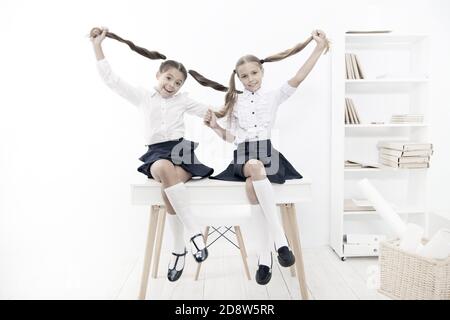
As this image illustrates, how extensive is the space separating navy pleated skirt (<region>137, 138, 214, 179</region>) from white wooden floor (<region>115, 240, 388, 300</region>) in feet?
2.22

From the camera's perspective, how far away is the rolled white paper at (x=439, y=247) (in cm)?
196

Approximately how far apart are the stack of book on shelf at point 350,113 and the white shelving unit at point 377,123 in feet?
0.15

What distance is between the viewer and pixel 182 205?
6.71 ft

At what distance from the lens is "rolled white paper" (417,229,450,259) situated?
1960 millimetres

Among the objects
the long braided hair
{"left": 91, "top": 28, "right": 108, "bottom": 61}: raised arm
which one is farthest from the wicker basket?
{"left": 91, "top": 28, "right": 108, "bottom": 61}: raised arm

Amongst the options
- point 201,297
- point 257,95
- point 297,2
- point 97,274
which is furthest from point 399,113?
point 97,274

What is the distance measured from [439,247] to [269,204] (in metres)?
0.87

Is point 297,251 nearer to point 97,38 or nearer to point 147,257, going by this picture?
point 147,257

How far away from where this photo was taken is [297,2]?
9.53 ft

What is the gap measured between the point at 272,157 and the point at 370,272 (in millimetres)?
997

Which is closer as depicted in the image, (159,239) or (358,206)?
(159,239)

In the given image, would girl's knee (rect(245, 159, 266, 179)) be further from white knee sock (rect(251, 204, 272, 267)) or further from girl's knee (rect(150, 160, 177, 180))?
girl's knee (rect(150, 160, 177, 180))

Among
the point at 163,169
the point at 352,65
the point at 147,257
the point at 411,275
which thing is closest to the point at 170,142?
the point at 163,169

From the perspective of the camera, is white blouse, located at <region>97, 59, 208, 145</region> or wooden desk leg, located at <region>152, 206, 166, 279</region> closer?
white blouse, located at <region>97, 59, 208, 145</region>
